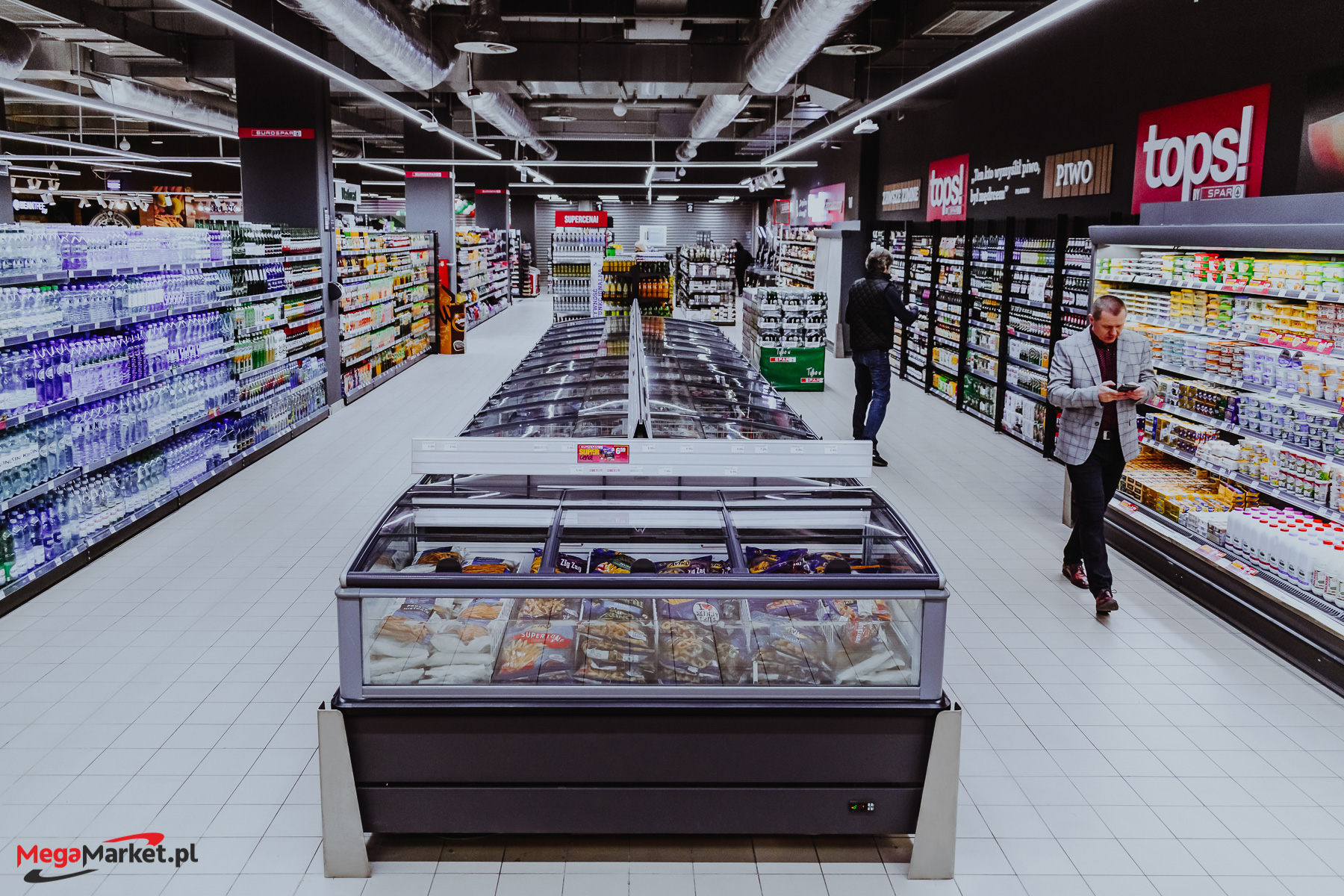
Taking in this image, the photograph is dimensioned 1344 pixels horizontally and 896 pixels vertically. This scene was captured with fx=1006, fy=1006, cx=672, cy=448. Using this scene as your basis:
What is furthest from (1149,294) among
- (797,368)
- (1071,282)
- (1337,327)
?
(797,368)

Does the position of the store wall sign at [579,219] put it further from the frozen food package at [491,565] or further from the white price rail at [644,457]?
the frozen food package at [491,565]

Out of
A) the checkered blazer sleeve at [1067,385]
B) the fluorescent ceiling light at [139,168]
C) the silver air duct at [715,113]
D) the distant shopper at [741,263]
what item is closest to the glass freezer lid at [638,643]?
the checkered blazer sleeve at [1067,385]

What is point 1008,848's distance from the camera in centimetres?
331

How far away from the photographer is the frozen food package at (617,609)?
330 centimetres

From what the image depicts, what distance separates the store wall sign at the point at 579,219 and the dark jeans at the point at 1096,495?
11.3m

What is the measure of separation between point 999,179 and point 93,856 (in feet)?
34.5

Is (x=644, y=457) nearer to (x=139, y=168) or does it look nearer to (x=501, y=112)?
(x=501, y=112)

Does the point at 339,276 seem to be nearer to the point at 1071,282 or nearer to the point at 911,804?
the point at 1071,282

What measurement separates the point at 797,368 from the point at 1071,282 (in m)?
4.52

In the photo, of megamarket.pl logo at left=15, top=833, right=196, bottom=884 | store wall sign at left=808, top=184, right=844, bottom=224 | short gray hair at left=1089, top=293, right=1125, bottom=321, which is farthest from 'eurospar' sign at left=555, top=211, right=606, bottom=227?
megamarket.pl logo at left=15, top=833, right=196, bottom=884

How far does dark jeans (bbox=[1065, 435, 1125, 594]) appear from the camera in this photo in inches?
208

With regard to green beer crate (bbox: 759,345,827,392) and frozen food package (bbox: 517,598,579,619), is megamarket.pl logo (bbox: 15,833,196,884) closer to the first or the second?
frozen food package (bbox: 517,598,579,619)

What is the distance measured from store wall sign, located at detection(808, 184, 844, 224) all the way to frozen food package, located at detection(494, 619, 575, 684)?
15.9m

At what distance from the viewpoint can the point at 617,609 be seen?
10.9 feet
